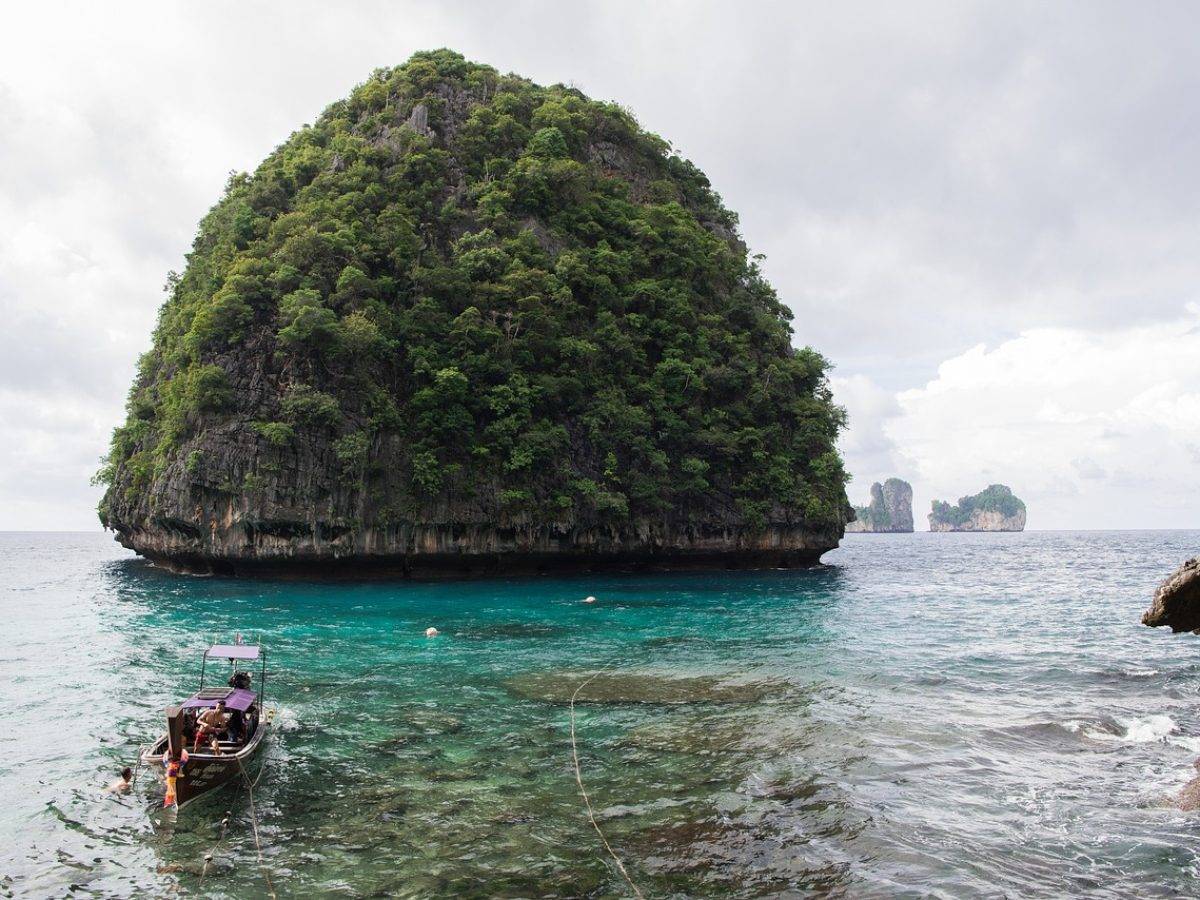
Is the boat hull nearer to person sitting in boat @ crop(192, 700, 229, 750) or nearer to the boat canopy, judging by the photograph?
person sitting in boat @ crop(192, 700, 229, 750)

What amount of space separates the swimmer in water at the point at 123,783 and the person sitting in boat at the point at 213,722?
3.71ft

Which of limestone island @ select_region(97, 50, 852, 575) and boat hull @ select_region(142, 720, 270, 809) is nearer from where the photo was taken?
boat hull @ select_region(142, 720, 270, 809)

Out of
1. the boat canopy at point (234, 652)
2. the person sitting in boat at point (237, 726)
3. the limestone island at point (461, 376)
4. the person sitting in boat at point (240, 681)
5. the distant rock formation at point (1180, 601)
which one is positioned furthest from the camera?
the limestone island at point (461, 376)

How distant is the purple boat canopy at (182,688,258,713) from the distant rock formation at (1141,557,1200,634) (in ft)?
46.9

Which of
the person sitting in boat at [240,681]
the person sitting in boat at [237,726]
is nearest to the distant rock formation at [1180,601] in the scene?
the person sitting in boat at [237,726]

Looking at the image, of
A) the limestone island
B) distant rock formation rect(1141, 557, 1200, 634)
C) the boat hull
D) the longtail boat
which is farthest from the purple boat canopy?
the limestone island

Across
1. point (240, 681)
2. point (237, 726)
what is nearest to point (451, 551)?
point (240, 681)

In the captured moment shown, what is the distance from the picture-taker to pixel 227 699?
1336 centimetres

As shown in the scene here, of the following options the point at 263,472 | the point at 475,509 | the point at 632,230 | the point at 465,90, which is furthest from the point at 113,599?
the point at 465,90

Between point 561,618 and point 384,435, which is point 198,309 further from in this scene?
point 561,618

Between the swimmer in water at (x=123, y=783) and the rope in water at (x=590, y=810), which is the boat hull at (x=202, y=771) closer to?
the swimmer in water at (x=123, y=783)

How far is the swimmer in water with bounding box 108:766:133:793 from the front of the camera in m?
11.7

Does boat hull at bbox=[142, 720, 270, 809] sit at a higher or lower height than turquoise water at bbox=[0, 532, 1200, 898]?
higher

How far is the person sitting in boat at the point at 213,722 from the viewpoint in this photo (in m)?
12.2
